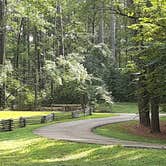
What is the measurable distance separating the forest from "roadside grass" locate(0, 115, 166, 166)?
6039 mm

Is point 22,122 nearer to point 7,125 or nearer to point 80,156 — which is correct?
point 7,125

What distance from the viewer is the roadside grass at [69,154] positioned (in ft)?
44.4

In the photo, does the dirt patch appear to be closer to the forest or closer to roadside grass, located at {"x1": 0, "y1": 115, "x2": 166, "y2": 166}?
the forest

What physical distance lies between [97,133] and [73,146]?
5891 millimetres

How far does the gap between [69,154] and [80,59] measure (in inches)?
1322

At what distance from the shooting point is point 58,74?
1800 inches

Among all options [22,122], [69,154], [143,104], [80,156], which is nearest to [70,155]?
[69,154]

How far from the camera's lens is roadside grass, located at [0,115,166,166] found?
13.5 m

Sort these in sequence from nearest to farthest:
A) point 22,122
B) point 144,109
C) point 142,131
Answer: point 144,109 < point 142,131 < point 22,122

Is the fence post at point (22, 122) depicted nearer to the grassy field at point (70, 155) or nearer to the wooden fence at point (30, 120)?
the wooden fence at point (30, 120)

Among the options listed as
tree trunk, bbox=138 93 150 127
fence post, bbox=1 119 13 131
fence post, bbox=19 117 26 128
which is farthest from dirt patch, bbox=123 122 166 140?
fence post, bbox=1 119 13 131

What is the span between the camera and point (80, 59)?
48.9 m

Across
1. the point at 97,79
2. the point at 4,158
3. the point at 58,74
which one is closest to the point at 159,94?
the point at 4,158

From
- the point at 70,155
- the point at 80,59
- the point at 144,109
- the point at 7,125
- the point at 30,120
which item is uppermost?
the point at 80,59
